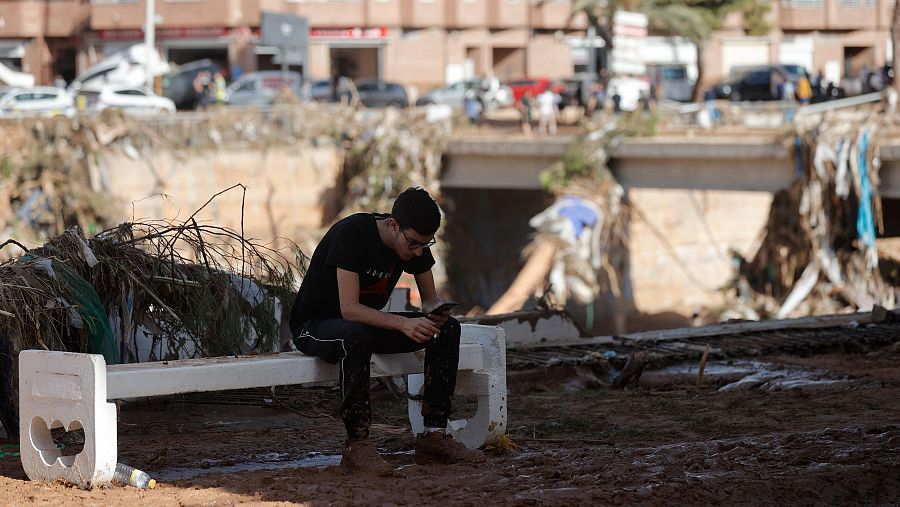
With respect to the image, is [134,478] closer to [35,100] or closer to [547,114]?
[547,114]

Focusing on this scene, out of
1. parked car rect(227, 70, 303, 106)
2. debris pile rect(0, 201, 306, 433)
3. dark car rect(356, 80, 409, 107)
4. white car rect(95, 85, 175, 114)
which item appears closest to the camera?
debris pile rect(0, 201, 306, 433)

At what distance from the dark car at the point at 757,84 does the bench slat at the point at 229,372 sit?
3634cm

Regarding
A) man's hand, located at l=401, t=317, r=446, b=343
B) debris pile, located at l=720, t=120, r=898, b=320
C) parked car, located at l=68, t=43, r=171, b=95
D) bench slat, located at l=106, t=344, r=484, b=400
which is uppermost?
parked car, located at l=68, t=43, r=171, b=95

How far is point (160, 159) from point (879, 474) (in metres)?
26.1

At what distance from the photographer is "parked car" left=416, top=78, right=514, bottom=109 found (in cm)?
Answer: 4384

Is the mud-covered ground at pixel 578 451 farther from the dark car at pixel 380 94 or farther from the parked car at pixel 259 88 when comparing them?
the dark car at pixel 380 94

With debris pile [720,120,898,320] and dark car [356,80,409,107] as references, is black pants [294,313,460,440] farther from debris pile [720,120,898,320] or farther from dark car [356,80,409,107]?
dark car [356,80,409,107]

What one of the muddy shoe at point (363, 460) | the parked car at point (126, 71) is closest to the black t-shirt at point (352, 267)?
the muddy shoe at point (363, 460)

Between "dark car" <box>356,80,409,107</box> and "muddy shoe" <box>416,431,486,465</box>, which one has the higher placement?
"dark car" <box>356,80,409,107</box>

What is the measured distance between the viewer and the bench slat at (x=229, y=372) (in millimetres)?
5238

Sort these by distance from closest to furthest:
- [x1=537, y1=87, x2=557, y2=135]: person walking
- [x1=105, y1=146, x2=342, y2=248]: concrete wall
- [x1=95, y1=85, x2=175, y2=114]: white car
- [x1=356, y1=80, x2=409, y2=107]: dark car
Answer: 1. [x1=105, y1=146, x2=342, y2=248]: concrete wall
2. [x1=537, y1=87, x2=557, y2=135]: person walking
3. [x1=95, y1=85, x2=175, y2=114]: white car
4. [x1=356, y1=80, x2=409, y2=107]: dark car

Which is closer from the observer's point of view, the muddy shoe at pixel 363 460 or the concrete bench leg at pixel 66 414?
the concrete bench leg at pixel 66 414

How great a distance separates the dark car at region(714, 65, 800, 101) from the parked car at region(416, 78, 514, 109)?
724 centimetres

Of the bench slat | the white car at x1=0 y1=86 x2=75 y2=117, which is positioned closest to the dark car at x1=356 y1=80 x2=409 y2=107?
the white car at x1=0 y1=86 x2=75 y2=117
